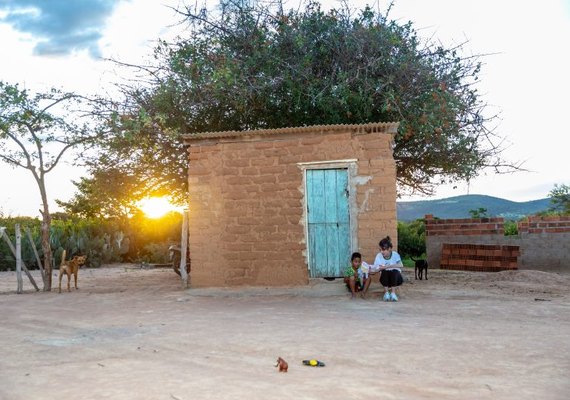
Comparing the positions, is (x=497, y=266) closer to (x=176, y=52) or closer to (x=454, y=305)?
(x=454, y=305)

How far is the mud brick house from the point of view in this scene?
10.3 meters

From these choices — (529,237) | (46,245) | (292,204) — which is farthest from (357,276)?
(529,237)

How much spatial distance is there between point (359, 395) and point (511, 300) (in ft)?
20.8

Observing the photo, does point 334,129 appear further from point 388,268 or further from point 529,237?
point 529,237

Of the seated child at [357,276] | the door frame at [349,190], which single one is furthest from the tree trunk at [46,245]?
the seated child at [357,276]

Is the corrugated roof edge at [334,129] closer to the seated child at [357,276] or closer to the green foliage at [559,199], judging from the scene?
the seated child at [357,276]

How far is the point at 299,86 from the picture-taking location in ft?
42.5

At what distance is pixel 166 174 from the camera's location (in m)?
15.2

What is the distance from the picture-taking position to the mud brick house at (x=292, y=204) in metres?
10.3

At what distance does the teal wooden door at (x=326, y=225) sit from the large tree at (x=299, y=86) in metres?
2.67

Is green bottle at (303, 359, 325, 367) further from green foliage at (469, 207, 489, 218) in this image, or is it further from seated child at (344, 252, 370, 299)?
green foliage at (469, 207, 489, 218)

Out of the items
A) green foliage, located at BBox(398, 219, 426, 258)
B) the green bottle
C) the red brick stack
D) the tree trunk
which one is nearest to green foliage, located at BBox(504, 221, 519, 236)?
the red brick stack

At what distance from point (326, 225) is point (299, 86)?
3.78m

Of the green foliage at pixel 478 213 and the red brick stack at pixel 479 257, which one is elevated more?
the green foliage at pixel 478 213
